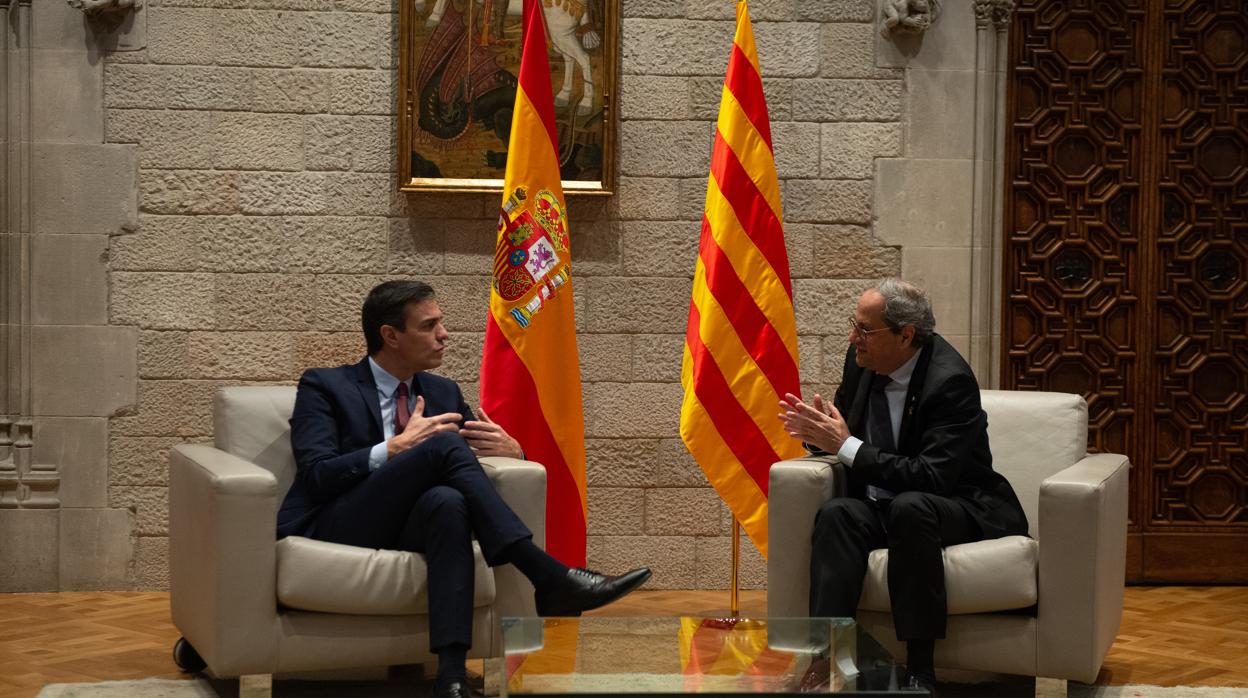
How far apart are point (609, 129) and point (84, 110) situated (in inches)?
76.0

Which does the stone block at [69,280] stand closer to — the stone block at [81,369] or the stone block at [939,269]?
the stone block at [81,369]

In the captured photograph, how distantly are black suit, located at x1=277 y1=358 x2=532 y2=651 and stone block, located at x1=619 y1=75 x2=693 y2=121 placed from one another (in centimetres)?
179

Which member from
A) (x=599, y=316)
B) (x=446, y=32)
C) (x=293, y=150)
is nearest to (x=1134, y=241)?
(x=599, y=316)

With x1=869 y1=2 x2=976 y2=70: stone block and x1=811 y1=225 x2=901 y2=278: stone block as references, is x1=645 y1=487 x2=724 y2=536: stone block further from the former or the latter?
x1=869 y1=2 x2=976 y2=70: stone block

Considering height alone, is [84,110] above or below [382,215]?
above

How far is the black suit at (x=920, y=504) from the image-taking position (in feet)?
11.0

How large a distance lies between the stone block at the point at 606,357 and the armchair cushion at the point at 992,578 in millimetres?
1944

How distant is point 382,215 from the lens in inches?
196

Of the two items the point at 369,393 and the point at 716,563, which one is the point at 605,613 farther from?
the point at 369,393

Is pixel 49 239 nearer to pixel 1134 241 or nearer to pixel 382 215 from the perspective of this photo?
pixel 382 215

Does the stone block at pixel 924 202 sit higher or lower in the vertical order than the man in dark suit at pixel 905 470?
higher

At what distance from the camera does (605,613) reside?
4887mm

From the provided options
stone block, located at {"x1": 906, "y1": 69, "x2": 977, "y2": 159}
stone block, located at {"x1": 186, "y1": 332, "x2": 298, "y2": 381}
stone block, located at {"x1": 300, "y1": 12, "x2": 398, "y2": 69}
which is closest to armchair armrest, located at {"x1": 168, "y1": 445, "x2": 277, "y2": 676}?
stone block, located at {"x1": 186, "y1": 332, "x2": 298, "y2": 381}

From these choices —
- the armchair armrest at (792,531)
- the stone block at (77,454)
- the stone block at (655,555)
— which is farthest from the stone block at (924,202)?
the stone block at (77,454)
